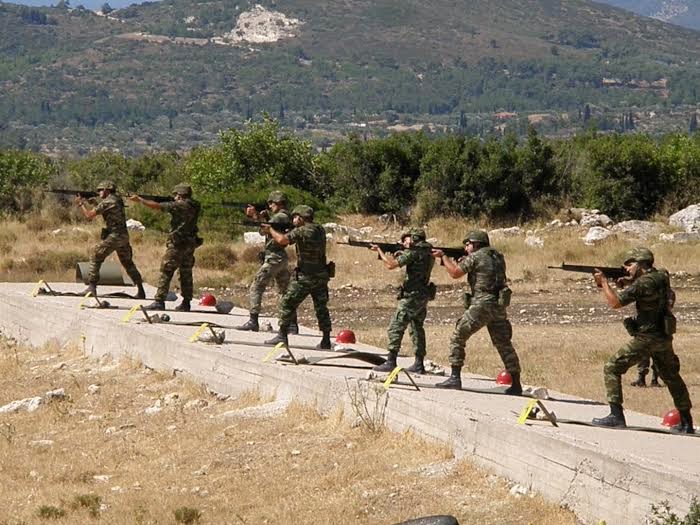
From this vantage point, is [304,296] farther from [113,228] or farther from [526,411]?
[526,411]

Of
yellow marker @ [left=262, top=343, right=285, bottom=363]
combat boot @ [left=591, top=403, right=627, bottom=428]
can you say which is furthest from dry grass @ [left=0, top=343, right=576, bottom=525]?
combat boot @ [left=591, top=403, right=627, bottom=428]

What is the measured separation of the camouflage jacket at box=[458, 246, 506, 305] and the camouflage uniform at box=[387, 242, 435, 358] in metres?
1.25

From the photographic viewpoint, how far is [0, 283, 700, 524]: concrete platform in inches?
440

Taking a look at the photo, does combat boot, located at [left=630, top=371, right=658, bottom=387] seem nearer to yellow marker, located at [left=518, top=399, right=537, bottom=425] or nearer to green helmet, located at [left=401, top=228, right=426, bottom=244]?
green helmet, located at [left=401, top=228, right=426, bottom=244]

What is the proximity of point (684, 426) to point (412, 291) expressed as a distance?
3619 mm

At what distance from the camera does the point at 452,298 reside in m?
28.9

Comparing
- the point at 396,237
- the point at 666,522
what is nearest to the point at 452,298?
the point at 396,237

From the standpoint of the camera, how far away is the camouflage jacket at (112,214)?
20.7m

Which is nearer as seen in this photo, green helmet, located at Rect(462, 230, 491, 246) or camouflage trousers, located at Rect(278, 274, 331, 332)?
green helmet, located at Rect(462, 230, 491, 246)

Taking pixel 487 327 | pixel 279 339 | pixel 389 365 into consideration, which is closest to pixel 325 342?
pixel 279 339

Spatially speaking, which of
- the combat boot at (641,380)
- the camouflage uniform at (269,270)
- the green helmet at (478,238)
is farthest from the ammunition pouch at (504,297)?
the camouflage uniform at (269,270)

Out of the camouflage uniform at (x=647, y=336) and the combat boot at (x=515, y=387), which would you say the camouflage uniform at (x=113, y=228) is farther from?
the camouflage uniform at (x=647, y=336)

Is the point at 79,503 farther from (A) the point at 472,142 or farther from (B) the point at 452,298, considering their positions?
(A) the point at 472,142

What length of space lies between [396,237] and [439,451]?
2546 centimetres
